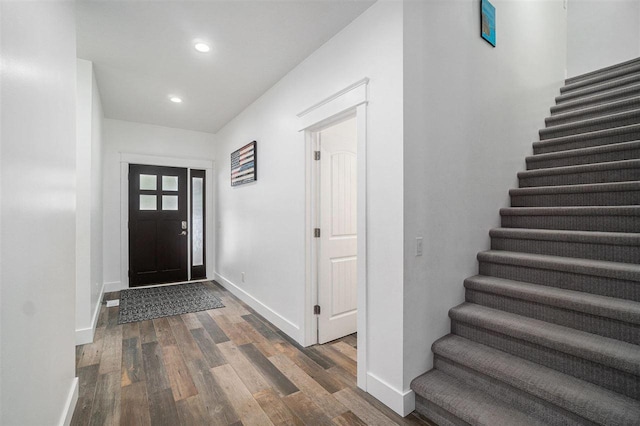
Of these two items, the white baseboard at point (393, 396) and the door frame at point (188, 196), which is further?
the door frame at point (188, 196)

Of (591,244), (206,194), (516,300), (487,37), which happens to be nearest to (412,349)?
(516,300)

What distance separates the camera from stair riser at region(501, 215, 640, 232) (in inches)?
80.3

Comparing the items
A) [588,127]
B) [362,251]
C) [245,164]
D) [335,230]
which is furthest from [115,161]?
[588,127]

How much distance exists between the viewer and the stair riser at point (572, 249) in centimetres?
189

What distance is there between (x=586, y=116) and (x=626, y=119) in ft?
1.58

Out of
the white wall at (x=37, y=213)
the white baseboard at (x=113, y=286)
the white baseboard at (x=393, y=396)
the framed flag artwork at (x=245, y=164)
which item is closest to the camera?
the white wall at (x=37, y=213)

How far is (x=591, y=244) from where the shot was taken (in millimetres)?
2033

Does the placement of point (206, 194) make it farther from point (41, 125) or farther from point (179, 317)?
point (41, 125)

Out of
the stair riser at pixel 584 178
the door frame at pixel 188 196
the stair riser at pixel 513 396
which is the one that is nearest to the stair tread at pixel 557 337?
the stair riser at pixel 513 396

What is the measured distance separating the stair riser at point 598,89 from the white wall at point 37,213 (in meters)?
4.71

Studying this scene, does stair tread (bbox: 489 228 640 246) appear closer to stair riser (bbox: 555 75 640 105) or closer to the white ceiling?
the white ceiling

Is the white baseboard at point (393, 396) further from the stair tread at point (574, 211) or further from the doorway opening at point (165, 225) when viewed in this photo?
the doorway opening at point (165, 225)

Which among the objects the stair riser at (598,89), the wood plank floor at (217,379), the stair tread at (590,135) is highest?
the stair riser at (598,89)

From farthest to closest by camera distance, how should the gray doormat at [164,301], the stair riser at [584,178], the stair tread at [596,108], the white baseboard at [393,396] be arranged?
the gray doormat at [164,301] → the stair tread at [596,108] → the stair riser at [584,178] → the white baseboard at [393,396]
